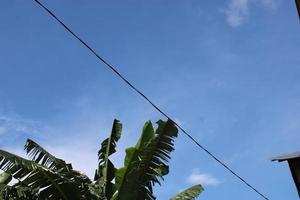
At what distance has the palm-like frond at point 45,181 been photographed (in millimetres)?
8930

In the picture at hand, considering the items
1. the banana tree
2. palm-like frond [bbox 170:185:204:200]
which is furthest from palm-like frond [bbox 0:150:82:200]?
palm-like frond [bbox 170:185:204:200]

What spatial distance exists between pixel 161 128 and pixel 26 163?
2.71 m

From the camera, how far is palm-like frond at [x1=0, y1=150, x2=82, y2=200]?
8930mm

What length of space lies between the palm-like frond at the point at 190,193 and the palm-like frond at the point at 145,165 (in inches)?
25.6

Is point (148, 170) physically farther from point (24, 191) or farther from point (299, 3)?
point (299, 3)

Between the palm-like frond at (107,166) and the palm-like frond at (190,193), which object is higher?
the palm-like frond at (107,166)

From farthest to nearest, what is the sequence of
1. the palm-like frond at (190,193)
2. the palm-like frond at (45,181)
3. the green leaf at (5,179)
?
the green leaf at (5,179)
the palm-like frond at (190,193)
the palm-like frond at (45,181)

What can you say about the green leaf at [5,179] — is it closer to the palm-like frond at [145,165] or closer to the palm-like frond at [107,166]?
the palm-like frond at [107,166]

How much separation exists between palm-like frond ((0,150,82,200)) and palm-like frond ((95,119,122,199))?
94 centimetres

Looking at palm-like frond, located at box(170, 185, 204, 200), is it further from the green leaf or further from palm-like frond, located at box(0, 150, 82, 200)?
the green leaf

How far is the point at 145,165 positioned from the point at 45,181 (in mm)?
1941

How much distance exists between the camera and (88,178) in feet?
31.6

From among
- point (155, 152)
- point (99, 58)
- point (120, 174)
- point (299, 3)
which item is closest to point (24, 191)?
point (120, 174)

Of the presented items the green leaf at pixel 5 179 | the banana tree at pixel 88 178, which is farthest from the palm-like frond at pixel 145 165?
the green leaf at pixel 5 179
